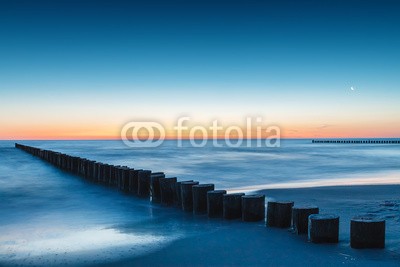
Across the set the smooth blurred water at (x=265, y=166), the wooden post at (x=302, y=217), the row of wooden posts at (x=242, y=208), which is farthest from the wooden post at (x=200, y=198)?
the smooth blurred water at (x=265, y=166)

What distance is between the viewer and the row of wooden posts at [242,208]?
504 cm

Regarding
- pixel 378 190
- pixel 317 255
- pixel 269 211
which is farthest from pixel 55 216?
pixel 378 190

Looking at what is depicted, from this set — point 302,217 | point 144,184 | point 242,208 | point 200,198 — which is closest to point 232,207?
point 242,208

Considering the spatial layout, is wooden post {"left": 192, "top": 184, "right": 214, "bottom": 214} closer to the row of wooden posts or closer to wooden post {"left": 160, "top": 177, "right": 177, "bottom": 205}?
the row of wooden posts

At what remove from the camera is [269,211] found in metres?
6.25

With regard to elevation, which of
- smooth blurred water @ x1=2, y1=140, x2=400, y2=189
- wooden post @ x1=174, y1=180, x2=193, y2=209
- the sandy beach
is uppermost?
wooden post @ x1=174, y1=180, x2=193, y2=209

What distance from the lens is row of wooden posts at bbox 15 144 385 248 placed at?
5.04 metres

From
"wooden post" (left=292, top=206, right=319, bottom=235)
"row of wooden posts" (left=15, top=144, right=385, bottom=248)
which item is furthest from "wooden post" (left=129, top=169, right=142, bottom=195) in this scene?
"wooden post" (left=292, top=206, right=319, bottom=235)

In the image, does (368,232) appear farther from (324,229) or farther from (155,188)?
(155,188)

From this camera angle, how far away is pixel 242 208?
22.2 ft

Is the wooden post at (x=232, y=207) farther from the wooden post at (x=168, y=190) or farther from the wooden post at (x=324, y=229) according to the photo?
the wooden post at (x=168, y=190)

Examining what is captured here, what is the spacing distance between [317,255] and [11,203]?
7.99m

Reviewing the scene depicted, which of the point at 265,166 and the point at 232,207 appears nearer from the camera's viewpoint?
the point at 232,207

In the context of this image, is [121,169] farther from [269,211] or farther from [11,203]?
[269,211]
